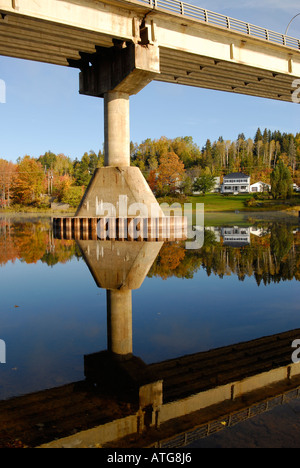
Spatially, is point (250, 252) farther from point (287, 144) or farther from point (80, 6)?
point (287, 144)

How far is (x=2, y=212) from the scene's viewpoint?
232 ft

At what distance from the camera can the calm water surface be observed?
15.8 feet

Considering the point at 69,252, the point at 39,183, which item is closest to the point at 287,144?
the point at 39,183

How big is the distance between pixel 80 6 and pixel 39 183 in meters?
57.8

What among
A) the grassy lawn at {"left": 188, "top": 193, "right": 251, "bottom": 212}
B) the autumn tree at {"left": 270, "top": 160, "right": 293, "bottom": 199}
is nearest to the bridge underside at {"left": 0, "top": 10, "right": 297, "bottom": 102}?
the grassy lawn at {"left": 188, "top": 193, "right": 251, "bottom": 212}

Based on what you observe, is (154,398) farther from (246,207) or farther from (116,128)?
(246,207)

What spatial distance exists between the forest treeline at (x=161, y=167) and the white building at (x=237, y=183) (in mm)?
6685

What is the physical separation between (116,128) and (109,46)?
4737 millimetres

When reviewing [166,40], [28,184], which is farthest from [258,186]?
[166,40]

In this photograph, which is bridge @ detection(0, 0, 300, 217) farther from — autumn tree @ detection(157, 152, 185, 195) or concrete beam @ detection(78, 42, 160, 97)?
autumn tree @ detection(157, 152, 185, 195)

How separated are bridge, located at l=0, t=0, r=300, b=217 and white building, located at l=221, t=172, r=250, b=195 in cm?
8390

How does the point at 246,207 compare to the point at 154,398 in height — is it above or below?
above

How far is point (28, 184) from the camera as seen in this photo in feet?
245

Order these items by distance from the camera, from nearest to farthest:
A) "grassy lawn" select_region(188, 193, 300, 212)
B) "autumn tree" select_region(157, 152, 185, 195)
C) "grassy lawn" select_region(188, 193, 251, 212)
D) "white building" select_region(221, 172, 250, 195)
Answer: "grassy lawn" select_region(188, 193, 300, 212)
"grassy lawn" select_region(188, 193, 251, 212)
"autumn tree" select_region(157, 152, 185, 195)
"white building" select_region(221, 172, 250, 195)
